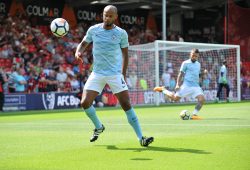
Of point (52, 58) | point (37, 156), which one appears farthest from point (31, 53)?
point (37, 156)

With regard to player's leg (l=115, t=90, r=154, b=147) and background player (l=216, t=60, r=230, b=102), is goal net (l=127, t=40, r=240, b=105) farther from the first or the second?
player's leg (l=115, t=90, r=154, b=147)

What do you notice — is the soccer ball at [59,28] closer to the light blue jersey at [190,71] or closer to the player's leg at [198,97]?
the light blue jersey at [190,71]

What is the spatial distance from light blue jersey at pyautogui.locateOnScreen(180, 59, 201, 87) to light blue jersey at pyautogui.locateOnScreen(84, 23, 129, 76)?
7700 millimetres

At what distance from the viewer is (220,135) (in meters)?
11.0

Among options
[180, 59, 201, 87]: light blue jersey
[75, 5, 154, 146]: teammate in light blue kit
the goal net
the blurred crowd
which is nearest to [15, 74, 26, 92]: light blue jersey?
the blurred crowd

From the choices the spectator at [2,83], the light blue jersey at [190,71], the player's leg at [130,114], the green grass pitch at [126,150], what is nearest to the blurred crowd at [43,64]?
the spectator at [2,83]

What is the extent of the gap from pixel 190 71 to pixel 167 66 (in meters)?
14.6

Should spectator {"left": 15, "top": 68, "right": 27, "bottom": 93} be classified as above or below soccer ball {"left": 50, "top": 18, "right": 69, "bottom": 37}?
below

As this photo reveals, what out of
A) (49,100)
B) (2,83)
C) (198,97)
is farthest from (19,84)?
(198,97)

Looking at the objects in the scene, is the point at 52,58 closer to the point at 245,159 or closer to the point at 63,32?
the point at 63,32

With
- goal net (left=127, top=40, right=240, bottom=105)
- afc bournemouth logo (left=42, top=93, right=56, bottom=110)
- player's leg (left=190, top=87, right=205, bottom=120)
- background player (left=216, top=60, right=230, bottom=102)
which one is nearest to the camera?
player's leg (left=190, top=87, right=205, bottom=120)

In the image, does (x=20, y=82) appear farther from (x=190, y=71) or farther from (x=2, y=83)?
(x=190, y=71)

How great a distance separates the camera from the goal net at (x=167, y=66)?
95.7 ft

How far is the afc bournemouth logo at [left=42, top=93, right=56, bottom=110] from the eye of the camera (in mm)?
25605
